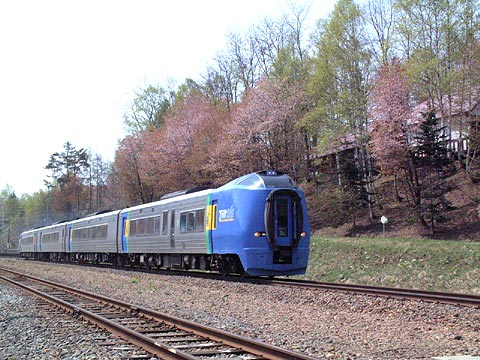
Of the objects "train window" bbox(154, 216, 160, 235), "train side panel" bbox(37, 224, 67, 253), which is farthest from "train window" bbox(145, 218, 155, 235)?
"train side panel" bbox(37, 224, 67, 253)

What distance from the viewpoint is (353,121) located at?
34.6 m

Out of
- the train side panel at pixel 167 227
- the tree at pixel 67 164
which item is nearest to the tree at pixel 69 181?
the tree at pixel 67 164

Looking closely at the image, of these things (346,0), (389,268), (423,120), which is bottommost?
(389,268)

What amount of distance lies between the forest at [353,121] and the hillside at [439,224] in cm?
14

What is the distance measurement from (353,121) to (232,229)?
66.0 ft

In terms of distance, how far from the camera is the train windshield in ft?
54.0

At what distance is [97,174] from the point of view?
299 feet

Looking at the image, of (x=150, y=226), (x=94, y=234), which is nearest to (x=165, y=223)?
(x=150, y=226)

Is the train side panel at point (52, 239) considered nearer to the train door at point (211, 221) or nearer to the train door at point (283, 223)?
the train door at point (211, 221)

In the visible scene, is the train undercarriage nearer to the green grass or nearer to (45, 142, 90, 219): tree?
the green grass

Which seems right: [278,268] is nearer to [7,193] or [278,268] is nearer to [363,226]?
[363,226]

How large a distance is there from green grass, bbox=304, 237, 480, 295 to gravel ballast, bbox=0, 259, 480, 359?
5478mm

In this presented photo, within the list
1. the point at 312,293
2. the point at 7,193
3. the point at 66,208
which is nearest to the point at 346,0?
the point at 312,293

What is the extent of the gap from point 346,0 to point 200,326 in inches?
1234
